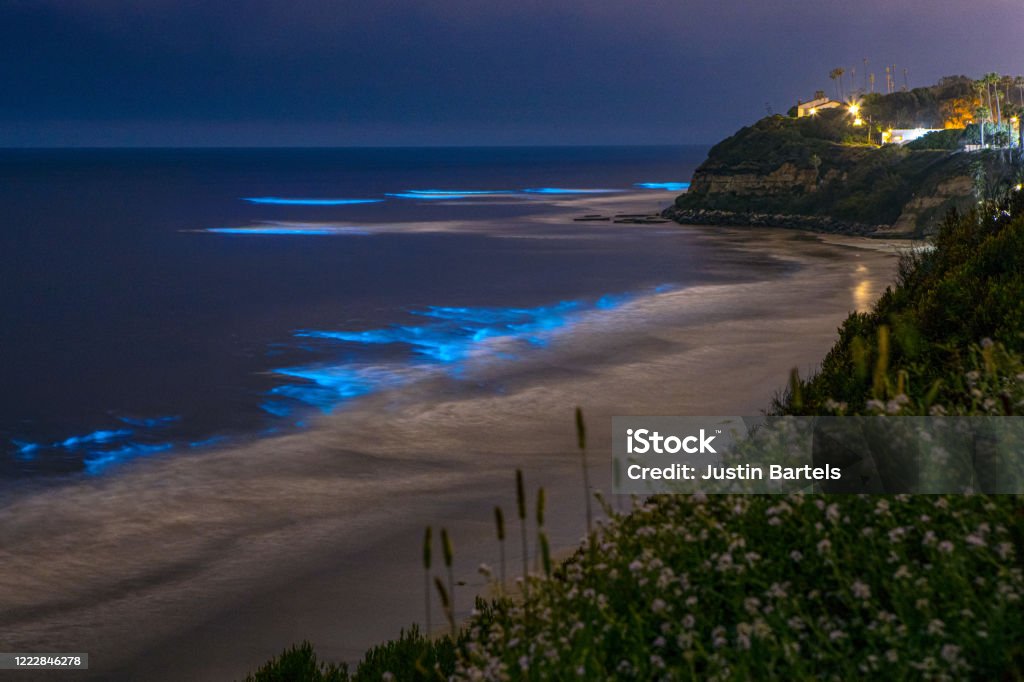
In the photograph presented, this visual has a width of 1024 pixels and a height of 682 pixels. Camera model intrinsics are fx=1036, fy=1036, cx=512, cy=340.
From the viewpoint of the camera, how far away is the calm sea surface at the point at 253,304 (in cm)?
2067

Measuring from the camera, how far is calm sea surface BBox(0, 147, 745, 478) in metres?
20.7

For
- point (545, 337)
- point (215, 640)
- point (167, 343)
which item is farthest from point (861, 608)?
point (167, 343)

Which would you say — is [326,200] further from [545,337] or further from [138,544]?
[138,544]

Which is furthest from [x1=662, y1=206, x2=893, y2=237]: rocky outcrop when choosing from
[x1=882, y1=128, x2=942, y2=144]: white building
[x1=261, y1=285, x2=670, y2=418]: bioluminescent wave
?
[x1=261, y1=285, x2=670, y2=418]: bioluminescent wave

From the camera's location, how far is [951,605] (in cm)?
491

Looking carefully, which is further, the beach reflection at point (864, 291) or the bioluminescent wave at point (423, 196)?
the bioluminescent wave at point (423, 196)

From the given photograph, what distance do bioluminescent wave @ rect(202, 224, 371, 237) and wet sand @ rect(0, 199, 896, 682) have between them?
4483 centimetres

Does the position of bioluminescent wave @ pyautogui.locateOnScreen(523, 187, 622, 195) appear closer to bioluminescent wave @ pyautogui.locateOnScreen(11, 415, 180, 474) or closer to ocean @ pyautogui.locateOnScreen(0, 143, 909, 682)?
ocean @ pyautogui.locateOnScreen(0, 143, 909, 682)

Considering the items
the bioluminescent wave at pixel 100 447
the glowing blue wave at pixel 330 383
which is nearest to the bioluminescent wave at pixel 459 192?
the glowing blue wave at pixel 330 383

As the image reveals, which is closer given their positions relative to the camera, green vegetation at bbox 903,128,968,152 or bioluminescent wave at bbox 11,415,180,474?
bioluminescent wave at bbox 11,415,180,474

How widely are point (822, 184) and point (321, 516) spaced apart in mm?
67725

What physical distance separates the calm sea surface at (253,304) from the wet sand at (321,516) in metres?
1.76

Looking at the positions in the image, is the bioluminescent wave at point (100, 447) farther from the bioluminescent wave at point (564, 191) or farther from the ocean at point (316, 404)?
the bioluminescent wave at point (564, 191)

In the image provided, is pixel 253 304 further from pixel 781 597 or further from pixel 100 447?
pixel 781 597
